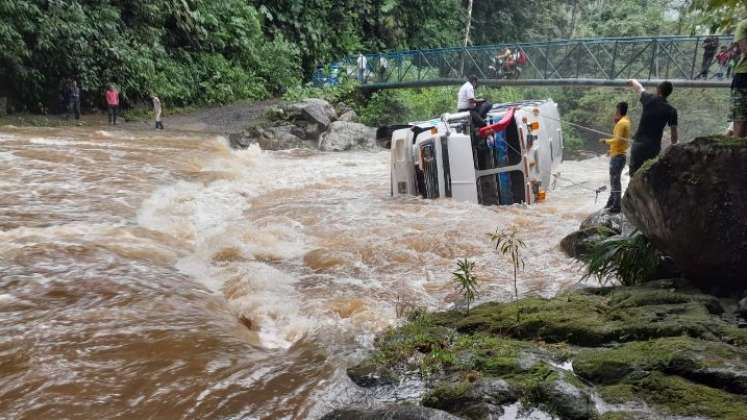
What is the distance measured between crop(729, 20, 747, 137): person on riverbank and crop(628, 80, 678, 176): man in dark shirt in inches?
63.2

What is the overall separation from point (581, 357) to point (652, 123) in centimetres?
451

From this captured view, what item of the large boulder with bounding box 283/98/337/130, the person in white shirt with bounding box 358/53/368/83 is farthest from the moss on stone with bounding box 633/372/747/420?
the person in white shirt with bounding box 358/53/368/83

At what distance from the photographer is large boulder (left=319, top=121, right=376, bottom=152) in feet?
64.7

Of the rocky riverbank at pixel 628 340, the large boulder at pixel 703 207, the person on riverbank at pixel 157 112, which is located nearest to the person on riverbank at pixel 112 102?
the person on riverbank at pixel 157 112

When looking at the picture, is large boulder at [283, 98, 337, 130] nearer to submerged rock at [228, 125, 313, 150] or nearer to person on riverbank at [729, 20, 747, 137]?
submerged rock at [228, 125, 313, 150]

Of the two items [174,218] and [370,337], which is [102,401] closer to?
[370,337]

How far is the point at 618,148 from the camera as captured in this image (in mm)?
8117

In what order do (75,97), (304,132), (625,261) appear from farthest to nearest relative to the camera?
(304,132) → (75,97) → (625,261)

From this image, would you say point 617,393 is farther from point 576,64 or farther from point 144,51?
point 144,51

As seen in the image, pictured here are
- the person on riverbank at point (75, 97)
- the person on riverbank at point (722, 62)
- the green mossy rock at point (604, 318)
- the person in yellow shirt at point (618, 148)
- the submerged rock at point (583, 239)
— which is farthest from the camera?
the person on riverbank at point (75, 97)

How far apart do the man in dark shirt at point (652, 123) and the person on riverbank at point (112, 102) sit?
53.9 ft

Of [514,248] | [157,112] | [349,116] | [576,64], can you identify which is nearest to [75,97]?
[157,112]

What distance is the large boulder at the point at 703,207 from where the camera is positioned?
4.48m

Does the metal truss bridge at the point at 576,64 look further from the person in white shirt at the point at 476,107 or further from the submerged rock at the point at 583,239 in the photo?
the submerged rock at the point at 583,239
